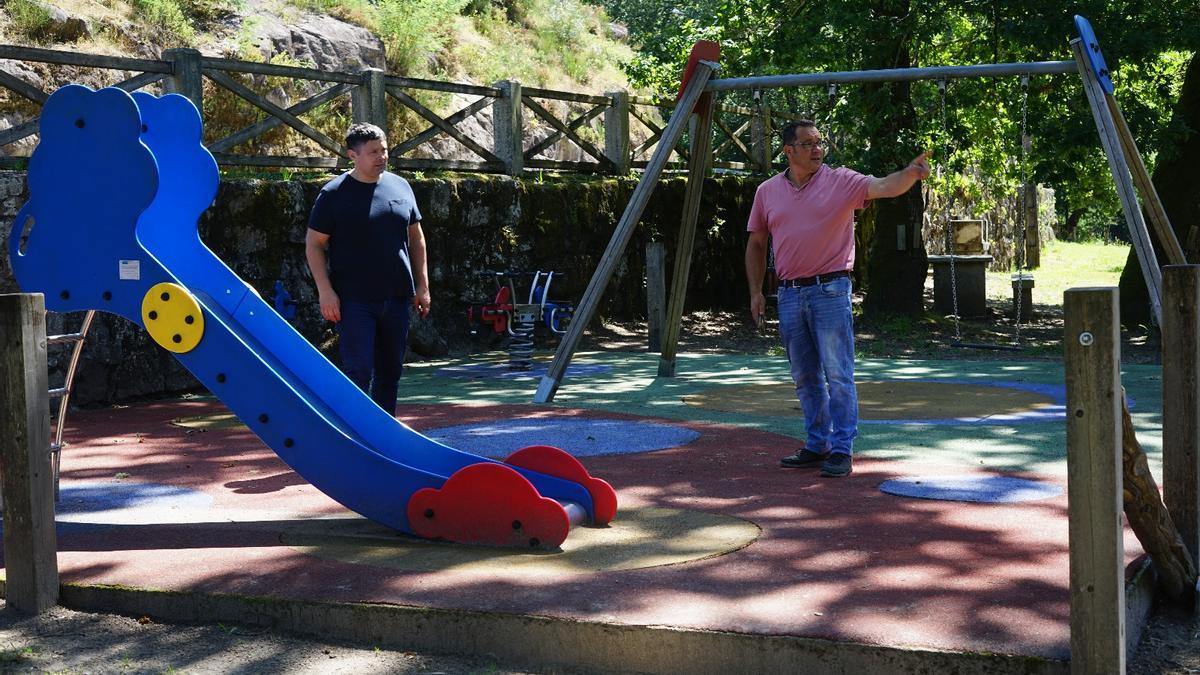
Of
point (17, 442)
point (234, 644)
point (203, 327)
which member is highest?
point (203, 327)

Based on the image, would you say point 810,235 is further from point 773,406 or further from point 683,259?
point 683,259

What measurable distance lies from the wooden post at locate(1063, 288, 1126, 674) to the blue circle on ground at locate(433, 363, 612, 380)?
852cm

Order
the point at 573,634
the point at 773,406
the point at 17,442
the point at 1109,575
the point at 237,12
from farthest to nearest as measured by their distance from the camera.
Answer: the point at 237,12, the point at 773,406, the point at 17,442, the point at 573,634, the point at 1109,575

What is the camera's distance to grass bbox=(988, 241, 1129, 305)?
938 inches

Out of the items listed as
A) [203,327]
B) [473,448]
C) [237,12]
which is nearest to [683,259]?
[473,448]

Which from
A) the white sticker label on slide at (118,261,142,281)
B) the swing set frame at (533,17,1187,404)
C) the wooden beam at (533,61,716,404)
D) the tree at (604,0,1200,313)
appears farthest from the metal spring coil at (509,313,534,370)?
the white sticker label on slide at (118,261,142,281)

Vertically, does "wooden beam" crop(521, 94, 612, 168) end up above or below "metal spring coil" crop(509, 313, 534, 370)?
above

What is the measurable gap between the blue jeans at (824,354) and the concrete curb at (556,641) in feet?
9.96

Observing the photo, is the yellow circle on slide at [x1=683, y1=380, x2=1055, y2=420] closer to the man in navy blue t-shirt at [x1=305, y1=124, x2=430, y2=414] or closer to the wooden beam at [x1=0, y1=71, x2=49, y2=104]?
the man in navy blue t-shirt at [x1=305, y1=124, x2=430, y2=414]

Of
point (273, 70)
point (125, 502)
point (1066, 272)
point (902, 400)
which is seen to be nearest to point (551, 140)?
point (273, 70)

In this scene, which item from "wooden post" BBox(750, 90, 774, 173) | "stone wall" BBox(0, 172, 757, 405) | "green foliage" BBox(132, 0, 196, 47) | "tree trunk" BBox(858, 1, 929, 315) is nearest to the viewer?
"stone wall" BBox(0, 172, 757, 405)

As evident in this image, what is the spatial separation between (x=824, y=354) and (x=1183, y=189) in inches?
422

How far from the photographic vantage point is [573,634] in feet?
13.1

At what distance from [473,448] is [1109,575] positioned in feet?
15.2
